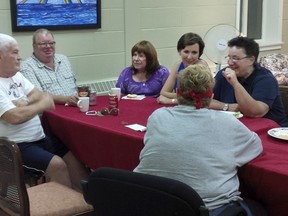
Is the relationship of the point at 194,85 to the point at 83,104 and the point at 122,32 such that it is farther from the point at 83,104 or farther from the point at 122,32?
the point at 122,32

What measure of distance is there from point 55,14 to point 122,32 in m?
0.80

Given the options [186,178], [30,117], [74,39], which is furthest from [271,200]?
[74,39]

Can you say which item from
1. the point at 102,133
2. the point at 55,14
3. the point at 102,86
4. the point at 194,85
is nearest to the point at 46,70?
the point at 55,14

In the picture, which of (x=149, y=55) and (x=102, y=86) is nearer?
(x=149, y=55)

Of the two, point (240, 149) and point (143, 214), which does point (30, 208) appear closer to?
point (143, 214)

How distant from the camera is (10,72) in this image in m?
2.63

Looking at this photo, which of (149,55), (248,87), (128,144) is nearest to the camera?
(128,144)

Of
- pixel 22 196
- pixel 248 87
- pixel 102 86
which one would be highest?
pixel 248 87

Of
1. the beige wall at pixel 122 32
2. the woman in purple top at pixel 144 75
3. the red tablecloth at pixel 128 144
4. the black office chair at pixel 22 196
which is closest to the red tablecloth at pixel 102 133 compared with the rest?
the red tablecloth at pixel 128 144

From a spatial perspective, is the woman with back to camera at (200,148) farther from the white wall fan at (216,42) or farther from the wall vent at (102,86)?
the white wall fan at (216,42)

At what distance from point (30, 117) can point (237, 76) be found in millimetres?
1290

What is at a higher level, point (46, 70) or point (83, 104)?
point (46, 70)

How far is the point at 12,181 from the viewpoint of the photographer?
2.10 metres

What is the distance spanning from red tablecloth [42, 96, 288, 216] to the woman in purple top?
0.29 meters
